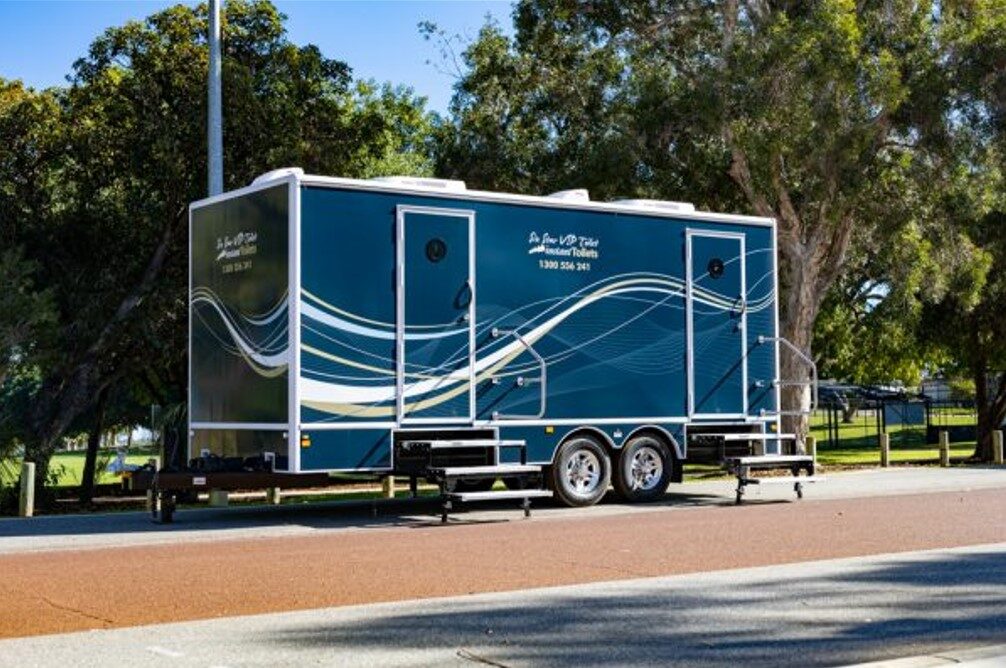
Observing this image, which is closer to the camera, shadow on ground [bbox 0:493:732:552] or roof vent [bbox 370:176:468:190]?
shadow on ground [bbox 0:493:732:552]

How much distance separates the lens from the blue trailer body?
15648mm

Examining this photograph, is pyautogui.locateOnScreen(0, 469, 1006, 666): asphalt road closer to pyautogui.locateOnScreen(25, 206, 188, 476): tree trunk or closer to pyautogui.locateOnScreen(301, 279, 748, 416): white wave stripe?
pyautogui.locateOnScreen(301, 279, 748, 416): white wave stripe

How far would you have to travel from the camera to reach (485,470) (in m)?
16.4

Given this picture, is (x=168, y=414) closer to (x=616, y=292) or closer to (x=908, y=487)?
(x=616, y=292)

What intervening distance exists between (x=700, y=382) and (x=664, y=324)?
1031 mm

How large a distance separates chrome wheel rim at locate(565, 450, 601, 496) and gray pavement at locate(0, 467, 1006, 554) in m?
0.28

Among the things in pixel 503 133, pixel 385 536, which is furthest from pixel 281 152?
pixel 385 536

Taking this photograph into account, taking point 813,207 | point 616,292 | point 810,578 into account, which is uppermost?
point 813,207

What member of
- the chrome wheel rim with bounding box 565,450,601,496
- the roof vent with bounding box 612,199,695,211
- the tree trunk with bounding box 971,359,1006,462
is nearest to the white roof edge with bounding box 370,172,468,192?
the roof vent with bounding box 612,199,695,211

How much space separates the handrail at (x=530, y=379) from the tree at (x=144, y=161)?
321 inches

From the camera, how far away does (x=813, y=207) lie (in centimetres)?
2844

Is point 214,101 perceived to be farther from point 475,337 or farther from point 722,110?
point 722,110

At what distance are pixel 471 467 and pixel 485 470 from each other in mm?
359

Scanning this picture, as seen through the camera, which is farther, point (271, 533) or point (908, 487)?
point (908, 487)
